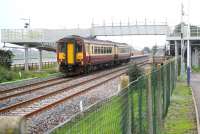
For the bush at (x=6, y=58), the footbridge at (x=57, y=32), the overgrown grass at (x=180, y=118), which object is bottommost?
the overgrown grass at (x=180, y=118)

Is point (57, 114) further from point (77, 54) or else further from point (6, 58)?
point (6, 58)

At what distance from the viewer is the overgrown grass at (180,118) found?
11.7 m

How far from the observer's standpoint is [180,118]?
1368 centimetres

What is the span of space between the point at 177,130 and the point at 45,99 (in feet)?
27.3

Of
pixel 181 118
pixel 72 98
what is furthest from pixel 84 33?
pixel 181 118

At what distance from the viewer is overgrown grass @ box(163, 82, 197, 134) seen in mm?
11688

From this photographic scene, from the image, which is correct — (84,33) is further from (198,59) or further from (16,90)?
(16,90)

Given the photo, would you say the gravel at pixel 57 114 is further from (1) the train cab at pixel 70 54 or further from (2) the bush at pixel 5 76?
(1) the train cab at pixel 70 54

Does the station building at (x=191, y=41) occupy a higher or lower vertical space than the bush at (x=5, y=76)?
higher

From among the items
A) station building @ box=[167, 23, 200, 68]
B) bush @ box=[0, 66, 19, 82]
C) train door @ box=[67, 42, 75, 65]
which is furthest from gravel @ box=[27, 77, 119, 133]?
station building @ box=[167, 23, 200, 68]

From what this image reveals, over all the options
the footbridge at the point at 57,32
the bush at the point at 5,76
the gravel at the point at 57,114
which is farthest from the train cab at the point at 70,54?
the footbridge at the point at 57,32

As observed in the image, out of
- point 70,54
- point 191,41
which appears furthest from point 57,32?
point 70,54

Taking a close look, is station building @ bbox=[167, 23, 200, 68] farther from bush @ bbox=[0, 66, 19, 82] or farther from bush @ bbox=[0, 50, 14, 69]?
bush @ bbox=[0, 66, 19, 82]

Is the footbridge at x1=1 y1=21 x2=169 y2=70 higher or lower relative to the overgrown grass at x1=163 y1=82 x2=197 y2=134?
higher
